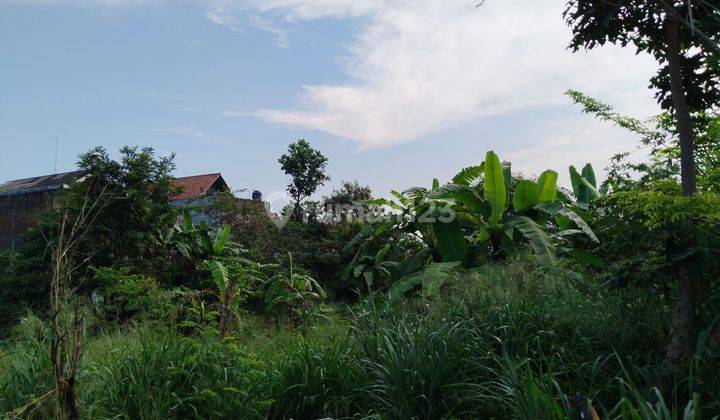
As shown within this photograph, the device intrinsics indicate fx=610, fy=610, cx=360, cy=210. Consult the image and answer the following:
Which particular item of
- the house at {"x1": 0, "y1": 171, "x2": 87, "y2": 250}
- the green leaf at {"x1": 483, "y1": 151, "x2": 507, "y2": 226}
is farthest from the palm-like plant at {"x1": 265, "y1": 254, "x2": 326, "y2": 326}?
the house at {"x1": 0, "y1": 171, "x2": 87, "y2": 250}

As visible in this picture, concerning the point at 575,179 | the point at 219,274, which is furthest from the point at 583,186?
the point at 219,274

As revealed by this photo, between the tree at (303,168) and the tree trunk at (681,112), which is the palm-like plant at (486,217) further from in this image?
the tree at (303,168)

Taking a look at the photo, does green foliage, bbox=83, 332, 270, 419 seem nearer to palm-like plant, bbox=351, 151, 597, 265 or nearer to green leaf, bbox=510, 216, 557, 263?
green leaf, bbox=510, 216, 557, 263

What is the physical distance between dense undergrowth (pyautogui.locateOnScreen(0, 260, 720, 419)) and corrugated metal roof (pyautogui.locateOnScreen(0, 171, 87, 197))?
13.4 meters

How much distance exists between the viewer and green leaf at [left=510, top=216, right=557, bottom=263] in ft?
23.9

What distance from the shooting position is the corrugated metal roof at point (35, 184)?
18.1 meters

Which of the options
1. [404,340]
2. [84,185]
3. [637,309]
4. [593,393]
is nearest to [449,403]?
[404,340]

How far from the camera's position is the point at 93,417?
3918 millimetres

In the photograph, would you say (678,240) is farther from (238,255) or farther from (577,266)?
(238,255)

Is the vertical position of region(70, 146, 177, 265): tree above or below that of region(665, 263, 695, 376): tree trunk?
above

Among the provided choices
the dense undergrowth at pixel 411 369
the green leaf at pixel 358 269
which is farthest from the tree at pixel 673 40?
the green leaf at pixel 358 269

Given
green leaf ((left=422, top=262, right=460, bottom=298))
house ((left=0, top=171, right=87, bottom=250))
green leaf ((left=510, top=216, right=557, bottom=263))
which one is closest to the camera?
green leaf ((left=422, top=262, right=460, bottom=298))

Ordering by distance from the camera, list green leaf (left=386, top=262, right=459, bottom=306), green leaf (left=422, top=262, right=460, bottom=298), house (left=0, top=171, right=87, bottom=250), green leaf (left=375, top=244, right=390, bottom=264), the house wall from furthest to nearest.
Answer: the house wall
house (left=0, top=171, right=87, bottom=250)
green leaf (left=375, top=244, right=390, bottom=264)
green leaf (left=386, top=262, right=459, bottom=306)
green leaf (left=422, top=262, right=460, bottom=298)

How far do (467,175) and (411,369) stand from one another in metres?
6.45
